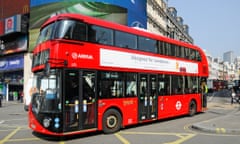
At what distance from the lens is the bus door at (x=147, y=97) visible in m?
13.4

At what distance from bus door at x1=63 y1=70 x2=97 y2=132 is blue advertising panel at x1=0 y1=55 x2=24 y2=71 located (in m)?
31.3

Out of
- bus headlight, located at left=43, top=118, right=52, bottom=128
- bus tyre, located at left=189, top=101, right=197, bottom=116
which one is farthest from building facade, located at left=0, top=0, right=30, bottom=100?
bus headlight, located at left=43, top=118, right=52, bottom=128

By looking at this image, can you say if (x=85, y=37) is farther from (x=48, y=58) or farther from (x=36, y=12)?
(x=36, y=12)

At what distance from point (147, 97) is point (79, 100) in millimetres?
4394

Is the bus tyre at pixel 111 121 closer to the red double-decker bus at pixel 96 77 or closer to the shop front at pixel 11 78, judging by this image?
the red double-decker bus at pixel 96 77

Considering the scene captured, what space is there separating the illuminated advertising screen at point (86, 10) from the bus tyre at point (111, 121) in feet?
83.3

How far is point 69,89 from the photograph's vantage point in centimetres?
998

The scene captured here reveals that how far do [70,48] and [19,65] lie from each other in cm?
3209

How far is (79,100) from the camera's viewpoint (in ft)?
33.7

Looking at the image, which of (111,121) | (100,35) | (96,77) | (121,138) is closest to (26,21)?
(100,35)

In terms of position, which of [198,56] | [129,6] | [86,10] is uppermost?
[129,6]

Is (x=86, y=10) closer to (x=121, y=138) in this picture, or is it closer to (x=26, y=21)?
(x=26, y=21)

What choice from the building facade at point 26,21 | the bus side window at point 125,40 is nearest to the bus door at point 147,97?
the bus side window at point 125,40

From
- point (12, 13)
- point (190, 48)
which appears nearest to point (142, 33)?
point (190, 48)
